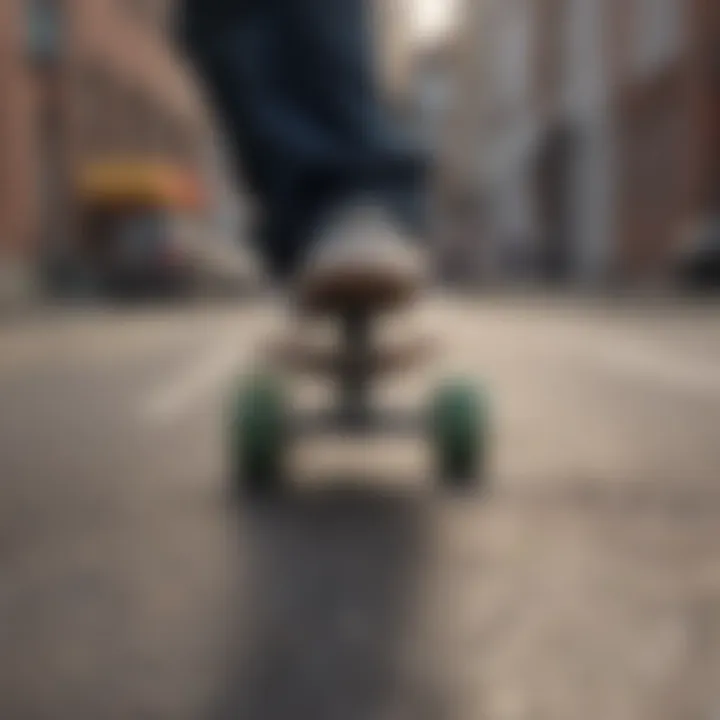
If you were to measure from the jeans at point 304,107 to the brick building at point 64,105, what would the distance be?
10.8 metres

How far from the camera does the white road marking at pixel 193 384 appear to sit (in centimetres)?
283

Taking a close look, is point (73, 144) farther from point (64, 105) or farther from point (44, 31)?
point (44, 31)

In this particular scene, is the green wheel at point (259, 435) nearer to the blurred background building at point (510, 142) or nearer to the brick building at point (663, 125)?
the blurred background building at point (510, 142)

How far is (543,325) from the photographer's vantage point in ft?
20.9

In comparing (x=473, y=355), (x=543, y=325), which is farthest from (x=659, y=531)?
(x=543, y=325)

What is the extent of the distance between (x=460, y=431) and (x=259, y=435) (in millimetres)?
249

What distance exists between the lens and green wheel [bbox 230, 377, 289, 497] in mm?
1723

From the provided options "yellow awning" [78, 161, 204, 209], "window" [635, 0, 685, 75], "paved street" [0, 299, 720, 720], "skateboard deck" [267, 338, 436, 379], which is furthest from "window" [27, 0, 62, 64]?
"skateboard deck" [267, 338, 436, 379]

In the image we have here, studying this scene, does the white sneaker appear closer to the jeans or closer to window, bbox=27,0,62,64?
the jeans

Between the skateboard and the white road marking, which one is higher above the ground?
the skateboard

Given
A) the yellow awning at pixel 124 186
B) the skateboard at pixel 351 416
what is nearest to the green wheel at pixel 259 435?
the skateboard at pixel 351 416

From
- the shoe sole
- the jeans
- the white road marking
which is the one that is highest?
the jeans

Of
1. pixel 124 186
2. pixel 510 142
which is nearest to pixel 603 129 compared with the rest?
pixel 124 186

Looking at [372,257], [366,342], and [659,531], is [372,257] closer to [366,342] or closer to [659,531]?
[366,342]
